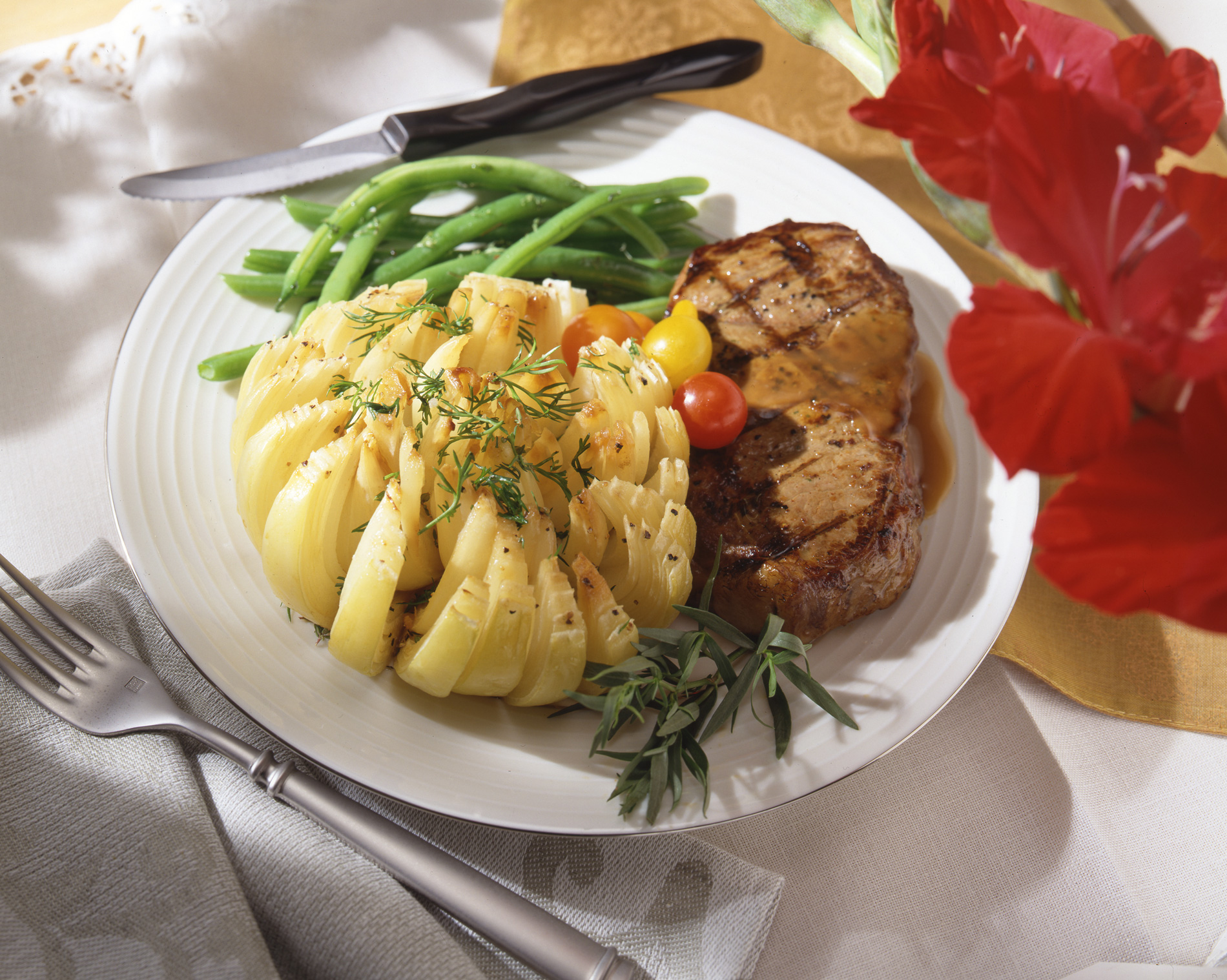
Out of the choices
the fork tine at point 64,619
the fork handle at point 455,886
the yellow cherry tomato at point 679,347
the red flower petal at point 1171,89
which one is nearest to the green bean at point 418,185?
the yellow cherry tomato at point 679,347

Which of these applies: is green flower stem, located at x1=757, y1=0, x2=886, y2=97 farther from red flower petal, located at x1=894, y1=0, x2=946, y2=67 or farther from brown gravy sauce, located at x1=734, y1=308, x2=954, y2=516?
brown gravy sauce, located at x1=734, y1=308, x2=954, y2=516

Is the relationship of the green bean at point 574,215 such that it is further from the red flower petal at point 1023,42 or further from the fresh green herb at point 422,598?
the red flower petal at point 1023,42

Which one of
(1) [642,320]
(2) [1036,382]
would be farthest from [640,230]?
(2) [1036,382]

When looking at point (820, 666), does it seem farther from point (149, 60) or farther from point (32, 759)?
point (149, 60)

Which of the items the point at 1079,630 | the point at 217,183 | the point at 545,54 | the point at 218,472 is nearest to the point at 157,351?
the point at 218,472

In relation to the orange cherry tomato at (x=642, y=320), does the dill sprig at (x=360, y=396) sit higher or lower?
higher

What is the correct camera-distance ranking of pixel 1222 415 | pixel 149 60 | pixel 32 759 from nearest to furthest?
pixel 1222 415, pixel 32 759, pixel 149 60
